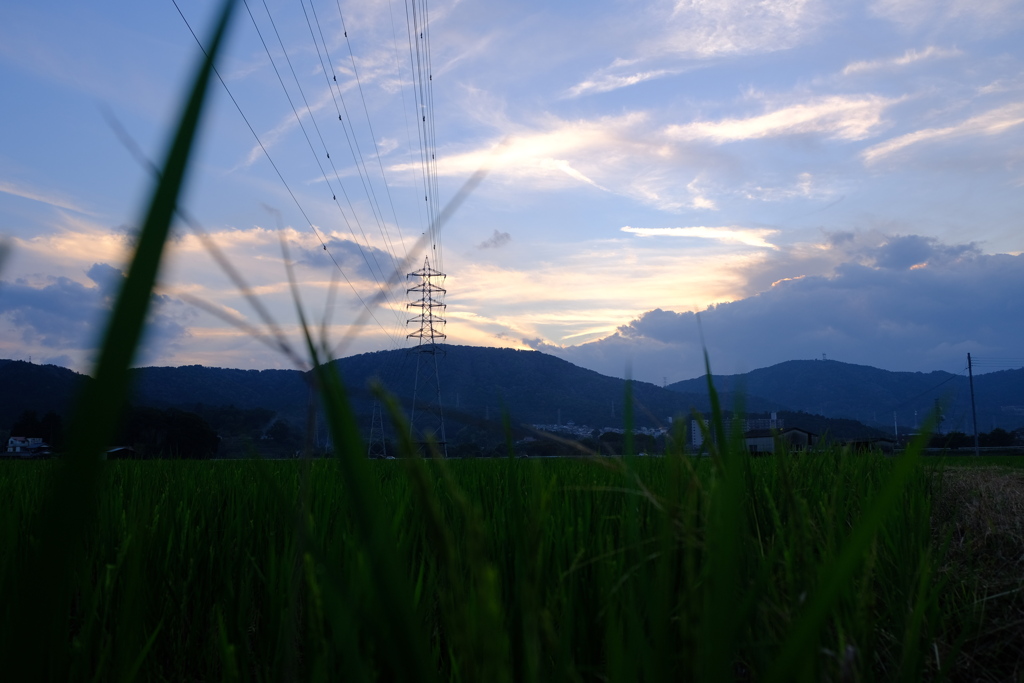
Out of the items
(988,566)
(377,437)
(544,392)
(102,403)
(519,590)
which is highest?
(544,392)

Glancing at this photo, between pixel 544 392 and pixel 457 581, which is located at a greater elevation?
pixel 544 392

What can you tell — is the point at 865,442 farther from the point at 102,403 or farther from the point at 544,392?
the point at 544,392

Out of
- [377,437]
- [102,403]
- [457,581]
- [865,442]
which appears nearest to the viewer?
[102,403]

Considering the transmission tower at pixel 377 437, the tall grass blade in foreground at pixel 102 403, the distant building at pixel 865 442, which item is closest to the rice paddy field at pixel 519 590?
the tall grass blade in foreground at pixel 102 403

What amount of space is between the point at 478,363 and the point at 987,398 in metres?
152

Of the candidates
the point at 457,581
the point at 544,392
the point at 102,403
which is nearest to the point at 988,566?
the point at 457,581

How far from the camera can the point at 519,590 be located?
1.26 metres

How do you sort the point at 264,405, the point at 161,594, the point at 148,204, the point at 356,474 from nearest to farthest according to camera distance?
1. the point at 148,204
2. the point at 356,474
3. the point at 264,405
4. the point at 161,594

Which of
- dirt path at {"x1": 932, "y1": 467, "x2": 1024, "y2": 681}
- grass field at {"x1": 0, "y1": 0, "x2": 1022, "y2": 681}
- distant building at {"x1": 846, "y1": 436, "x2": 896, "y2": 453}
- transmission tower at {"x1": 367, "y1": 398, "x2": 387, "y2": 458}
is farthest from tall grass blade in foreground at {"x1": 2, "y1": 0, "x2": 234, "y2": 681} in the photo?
distant building at {"x1": 846, "y1": 436, "x2": 896, "y2": 453}

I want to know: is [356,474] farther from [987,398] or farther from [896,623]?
[987,398]

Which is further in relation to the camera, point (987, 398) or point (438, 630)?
point (987, 398)

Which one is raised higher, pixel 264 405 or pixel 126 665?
pixel 264 405

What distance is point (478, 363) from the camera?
458 feet

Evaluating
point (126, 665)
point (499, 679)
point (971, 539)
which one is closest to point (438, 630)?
point (126, 665)
